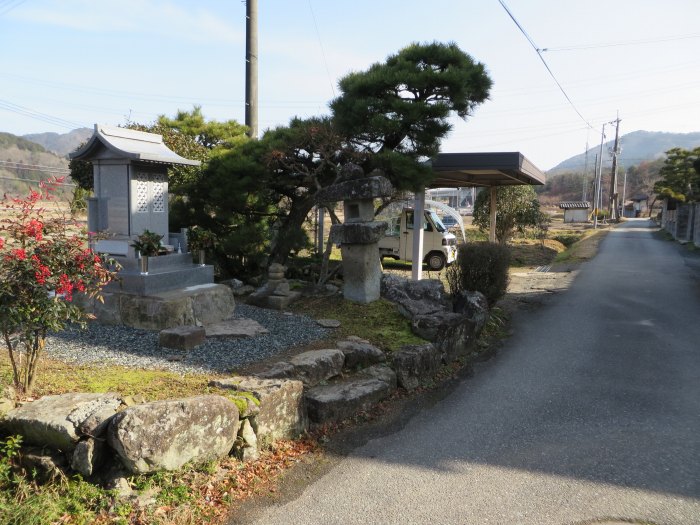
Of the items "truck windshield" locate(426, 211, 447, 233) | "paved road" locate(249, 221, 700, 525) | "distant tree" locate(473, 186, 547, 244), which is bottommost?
"paved road" locate(249, 221, 700, 525)

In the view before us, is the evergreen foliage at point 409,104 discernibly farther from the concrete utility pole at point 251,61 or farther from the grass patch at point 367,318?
the concrete utility pole at point 251,61

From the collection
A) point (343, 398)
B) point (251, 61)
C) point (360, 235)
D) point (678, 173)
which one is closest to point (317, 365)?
point (343, 398)

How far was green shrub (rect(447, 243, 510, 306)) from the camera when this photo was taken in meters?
8.89

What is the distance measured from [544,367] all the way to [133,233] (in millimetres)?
6026

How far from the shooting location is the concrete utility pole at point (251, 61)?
38.6ft

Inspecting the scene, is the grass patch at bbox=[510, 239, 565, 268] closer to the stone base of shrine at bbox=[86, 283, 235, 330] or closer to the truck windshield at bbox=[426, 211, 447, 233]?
the truck windshield at bbox=[426, 211, 447, 233]

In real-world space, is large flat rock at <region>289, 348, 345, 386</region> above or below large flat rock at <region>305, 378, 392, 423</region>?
above

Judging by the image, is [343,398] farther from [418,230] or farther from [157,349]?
[418,230]

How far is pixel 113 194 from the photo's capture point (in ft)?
24.9

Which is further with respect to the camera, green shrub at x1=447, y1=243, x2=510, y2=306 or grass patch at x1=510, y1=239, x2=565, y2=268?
grass patch at x1=510, y1=239, x2=565, y2=268

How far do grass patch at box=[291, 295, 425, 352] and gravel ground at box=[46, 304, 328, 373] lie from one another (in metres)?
0.60

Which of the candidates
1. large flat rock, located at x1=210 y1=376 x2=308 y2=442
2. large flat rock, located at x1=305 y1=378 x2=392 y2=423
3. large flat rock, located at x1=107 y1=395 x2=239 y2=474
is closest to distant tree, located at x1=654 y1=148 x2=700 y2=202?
large flat rock, located at x1=305 y1=378 x2=392 y2=423

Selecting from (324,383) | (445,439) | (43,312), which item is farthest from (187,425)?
(445,439)

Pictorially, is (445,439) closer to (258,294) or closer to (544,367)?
(544,367)
